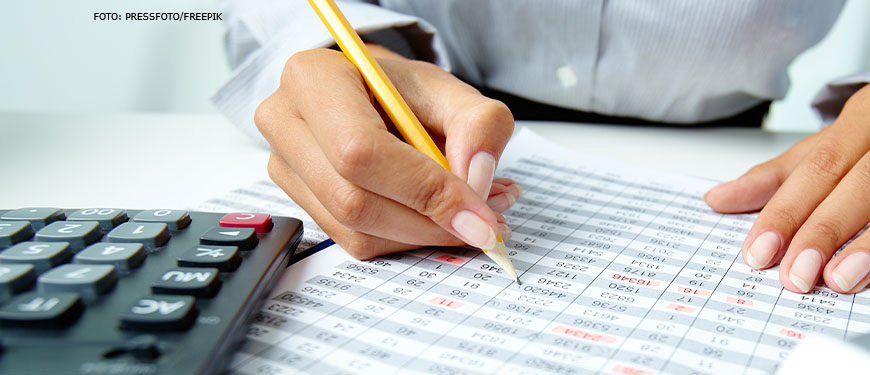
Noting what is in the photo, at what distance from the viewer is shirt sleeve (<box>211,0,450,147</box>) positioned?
53cm

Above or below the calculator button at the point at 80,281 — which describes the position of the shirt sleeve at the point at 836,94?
above

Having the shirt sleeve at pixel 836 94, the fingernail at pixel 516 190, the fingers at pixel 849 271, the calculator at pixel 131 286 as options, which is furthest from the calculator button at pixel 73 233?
the shirt sleeve at pixel 836 94

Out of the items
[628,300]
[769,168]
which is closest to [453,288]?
[628,300]

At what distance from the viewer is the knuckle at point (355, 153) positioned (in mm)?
Answer: 284

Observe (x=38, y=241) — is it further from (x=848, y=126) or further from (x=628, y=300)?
(x=848, y=126)

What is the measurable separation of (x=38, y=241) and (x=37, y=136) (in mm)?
319

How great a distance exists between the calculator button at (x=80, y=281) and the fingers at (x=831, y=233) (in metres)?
0.28

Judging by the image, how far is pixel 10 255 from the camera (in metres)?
0.25

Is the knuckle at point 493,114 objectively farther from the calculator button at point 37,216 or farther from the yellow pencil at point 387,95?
the calculator button at point 37,216

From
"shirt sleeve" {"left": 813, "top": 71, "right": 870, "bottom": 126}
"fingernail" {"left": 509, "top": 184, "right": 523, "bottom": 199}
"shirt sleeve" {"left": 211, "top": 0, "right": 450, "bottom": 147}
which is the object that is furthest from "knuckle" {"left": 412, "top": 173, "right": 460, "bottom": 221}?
"shirt sleeve" {"left": 813, "top": 71, "right": 870, "bottom": 126}

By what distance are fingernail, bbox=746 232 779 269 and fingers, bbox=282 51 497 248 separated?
13cm

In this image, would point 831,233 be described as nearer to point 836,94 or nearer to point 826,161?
point 826,161

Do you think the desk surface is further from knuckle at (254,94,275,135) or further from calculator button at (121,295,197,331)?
calculator button at (121,295,197,331)

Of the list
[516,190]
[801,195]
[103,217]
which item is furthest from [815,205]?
[103,217]
